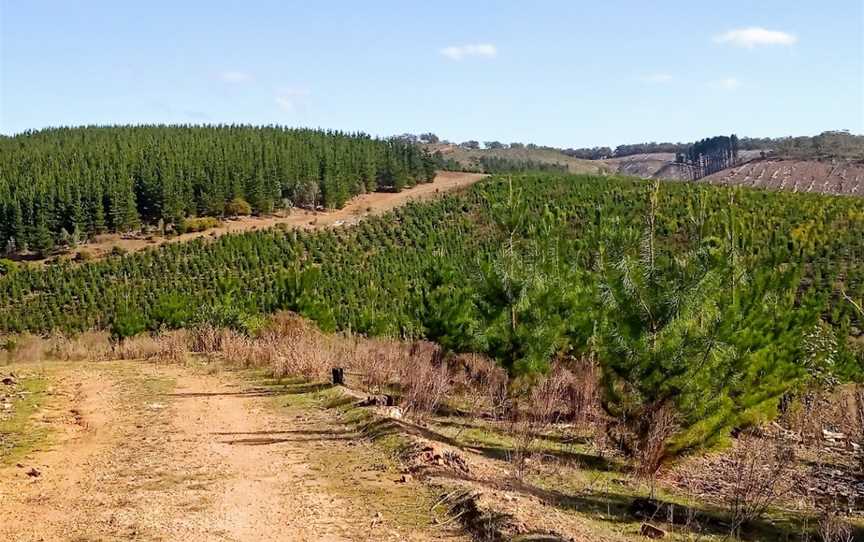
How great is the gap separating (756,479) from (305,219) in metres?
74.7

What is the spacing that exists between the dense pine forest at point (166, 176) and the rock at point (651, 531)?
229 ft

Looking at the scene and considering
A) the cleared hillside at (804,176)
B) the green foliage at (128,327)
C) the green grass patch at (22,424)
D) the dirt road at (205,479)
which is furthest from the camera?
the cleared hillside at (804,176)

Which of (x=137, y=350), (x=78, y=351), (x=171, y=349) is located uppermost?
(x=171, y=349)

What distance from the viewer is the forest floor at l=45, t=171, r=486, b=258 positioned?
225 ft

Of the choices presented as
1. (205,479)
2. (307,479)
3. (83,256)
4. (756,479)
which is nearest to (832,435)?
(756,479)

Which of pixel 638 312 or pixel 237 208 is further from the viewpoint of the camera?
pixel 237 208

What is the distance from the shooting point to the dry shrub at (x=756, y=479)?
21.6ft

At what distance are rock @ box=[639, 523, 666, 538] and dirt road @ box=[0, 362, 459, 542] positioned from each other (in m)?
1.88

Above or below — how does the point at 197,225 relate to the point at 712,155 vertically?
below

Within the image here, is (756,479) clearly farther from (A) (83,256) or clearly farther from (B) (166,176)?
(B) (166,176)

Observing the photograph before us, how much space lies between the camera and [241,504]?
23.5 feet

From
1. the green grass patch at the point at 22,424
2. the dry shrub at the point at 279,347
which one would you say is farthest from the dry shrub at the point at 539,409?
the green grass patch at the point at 22,424

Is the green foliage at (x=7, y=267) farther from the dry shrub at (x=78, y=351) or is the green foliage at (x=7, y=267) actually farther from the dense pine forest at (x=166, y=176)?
the dry shrub at (x=78, y=351)

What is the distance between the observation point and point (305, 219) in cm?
7950
